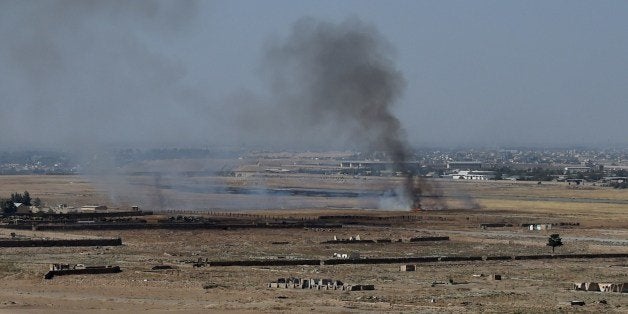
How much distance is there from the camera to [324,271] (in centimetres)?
5575

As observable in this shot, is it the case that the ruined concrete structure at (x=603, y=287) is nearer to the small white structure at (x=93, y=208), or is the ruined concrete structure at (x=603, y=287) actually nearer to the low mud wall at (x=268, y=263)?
the low mud wall at (x=268, y=263)

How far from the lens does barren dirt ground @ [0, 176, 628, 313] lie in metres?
43.7

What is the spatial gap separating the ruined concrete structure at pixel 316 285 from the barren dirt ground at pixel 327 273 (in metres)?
0.65

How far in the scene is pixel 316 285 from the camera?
48.4 metres

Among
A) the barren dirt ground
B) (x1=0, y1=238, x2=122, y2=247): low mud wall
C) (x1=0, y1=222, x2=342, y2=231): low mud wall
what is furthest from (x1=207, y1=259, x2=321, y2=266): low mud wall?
→ (x1=0, y1=222, x2=342, y2=231): low mud wall

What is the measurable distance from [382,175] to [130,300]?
13488 cm

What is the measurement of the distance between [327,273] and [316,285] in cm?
633

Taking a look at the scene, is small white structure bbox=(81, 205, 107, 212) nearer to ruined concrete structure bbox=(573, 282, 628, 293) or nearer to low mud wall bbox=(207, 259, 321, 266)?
low mud wall bbox=(207, 259, 321, 266)

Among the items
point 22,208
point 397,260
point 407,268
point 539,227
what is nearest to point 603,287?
point 407,268

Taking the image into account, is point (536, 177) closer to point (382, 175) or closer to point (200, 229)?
point (382, 175)

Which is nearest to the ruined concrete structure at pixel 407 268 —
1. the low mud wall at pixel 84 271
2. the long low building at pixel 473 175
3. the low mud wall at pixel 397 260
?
the low mud wall at pixel 397 260

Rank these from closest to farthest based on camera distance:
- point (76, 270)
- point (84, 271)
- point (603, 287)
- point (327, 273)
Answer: point (603, 287) → point (76, 270) → point (84, 271) → point (327, 273)

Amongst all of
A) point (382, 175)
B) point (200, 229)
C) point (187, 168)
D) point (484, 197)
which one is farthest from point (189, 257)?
point (187, 168)

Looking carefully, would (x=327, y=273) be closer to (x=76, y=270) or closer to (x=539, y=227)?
(x=76, y=270)
